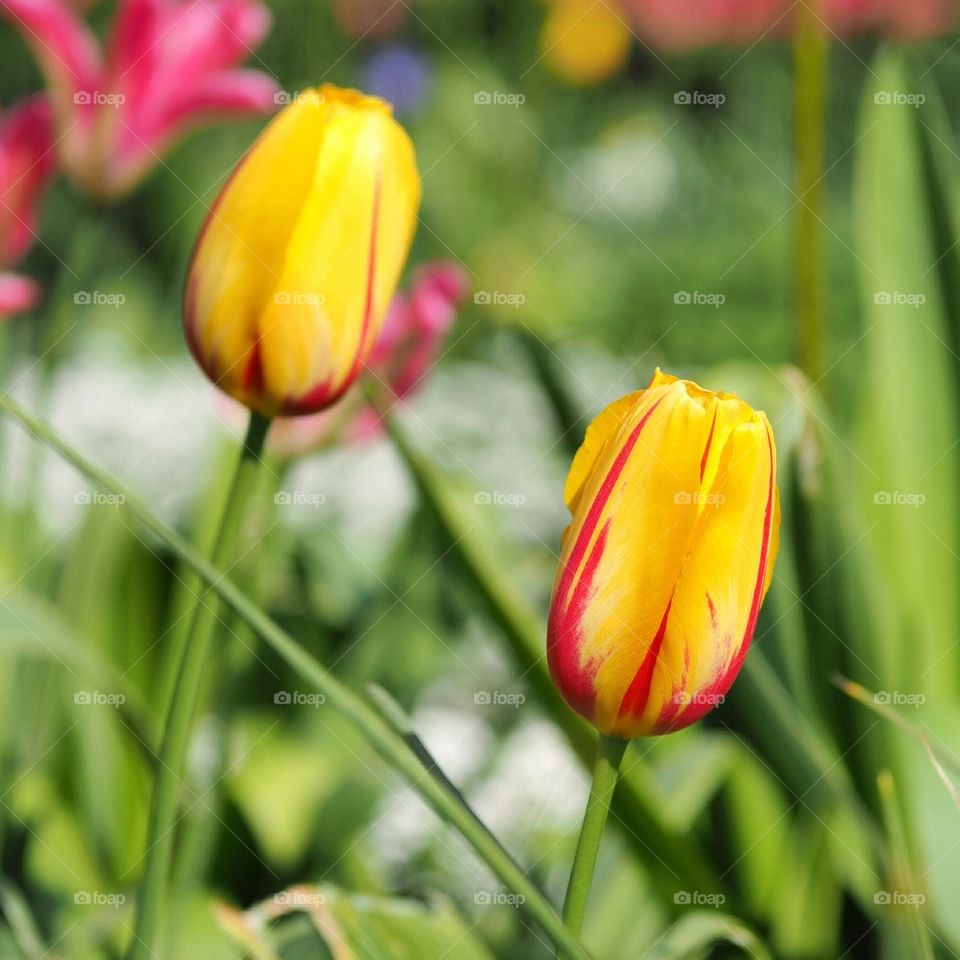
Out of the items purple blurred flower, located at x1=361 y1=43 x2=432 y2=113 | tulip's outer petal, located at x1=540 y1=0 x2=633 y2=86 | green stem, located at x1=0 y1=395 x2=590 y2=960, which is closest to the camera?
green stem, located at x1=0 y1=395 x2=590 y2=960

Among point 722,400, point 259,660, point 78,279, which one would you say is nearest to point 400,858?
point 259,660

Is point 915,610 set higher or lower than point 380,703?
lower

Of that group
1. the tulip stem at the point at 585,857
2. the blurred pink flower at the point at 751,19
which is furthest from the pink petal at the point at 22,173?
the blurred pink flower at the point at 751,19

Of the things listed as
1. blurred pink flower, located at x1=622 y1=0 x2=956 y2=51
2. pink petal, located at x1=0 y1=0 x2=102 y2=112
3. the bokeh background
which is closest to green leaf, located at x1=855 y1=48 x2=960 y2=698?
the bokeh background

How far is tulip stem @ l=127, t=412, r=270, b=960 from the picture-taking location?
0.41 metres

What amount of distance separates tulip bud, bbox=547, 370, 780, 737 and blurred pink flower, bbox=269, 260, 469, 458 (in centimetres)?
38

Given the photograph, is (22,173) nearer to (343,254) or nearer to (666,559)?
(343,254)

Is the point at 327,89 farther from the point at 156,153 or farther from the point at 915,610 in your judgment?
the point at 915,610

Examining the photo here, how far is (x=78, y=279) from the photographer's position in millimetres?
747

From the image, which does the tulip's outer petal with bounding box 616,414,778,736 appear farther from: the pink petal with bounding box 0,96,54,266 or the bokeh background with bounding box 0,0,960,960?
the pink petal with bounding box 0,96,54,266

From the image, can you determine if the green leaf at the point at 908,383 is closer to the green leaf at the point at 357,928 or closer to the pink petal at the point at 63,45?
the green leaf at the point at 357,928

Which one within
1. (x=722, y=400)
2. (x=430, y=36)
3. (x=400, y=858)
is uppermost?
(x=430, y=36)

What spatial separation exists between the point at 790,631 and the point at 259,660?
0.36 m

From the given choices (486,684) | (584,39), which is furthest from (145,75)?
(584,39)
